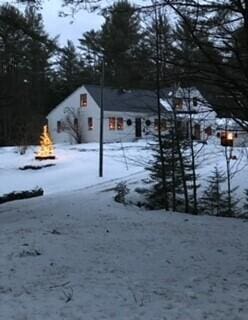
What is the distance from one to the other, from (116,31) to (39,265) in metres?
4.67

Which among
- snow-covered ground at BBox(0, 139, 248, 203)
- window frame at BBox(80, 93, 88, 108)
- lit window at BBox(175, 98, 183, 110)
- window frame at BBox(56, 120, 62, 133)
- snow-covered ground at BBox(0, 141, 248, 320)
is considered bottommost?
snow-covered ground at BBox(0, 139, 248, 203)

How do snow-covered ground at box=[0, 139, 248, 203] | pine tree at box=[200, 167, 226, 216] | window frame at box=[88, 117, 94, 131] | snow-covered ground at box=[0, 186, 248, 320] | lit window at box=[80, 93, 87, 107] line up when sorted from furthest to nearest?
lit window at box=[80, 93, 87, 107] → window frame at box=[88, 117, 94, 131] → snow-covered ground at box=[0, 139, 248, 203] → pine tree at box=[200, 167, 226, 216] → snow-covered ground at box=[0, 186, 248, 320]

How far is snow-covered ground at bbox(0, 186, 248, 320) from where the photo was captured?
5695mm

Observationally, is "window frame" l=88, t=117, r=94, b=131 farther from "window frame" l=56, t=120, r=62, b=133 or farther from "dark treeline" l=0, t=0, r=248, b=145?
"dark treeline" l=0, t=0, r=248, b=145

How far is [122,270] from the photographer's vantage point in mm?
7453

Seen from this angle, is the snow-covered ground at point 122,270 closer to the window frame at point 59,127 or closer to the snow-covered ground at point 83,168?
the snow-covered ground at point 83,168

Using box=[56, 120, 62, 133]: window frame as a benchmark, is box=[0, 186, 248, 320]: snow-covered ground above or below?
below

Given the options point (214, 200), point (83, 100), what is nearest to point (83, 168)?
point (214, 200)

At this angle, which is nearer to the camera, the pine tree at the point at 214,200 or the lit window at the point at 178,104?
the lit window at the point at 178,104

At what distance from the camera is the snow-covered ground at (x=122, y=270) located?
18.7 feet

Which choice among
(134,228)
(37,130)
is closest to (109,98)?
(37,130)

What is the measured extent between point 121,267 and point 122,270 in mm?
188

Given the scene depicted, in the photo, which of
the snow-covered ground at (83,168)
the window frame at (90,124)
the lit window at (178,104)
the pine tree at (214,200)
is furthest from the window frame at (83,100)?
the lit window at (178,104)

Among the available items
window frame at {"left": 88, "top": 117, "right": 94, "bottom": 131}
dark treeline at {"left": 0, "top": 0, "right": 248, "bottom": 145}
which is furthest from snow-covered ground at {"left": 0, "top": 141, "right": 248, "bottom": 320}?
window frame at {"left": 88, "top": 117, "right": 94, "bottom": 131}
